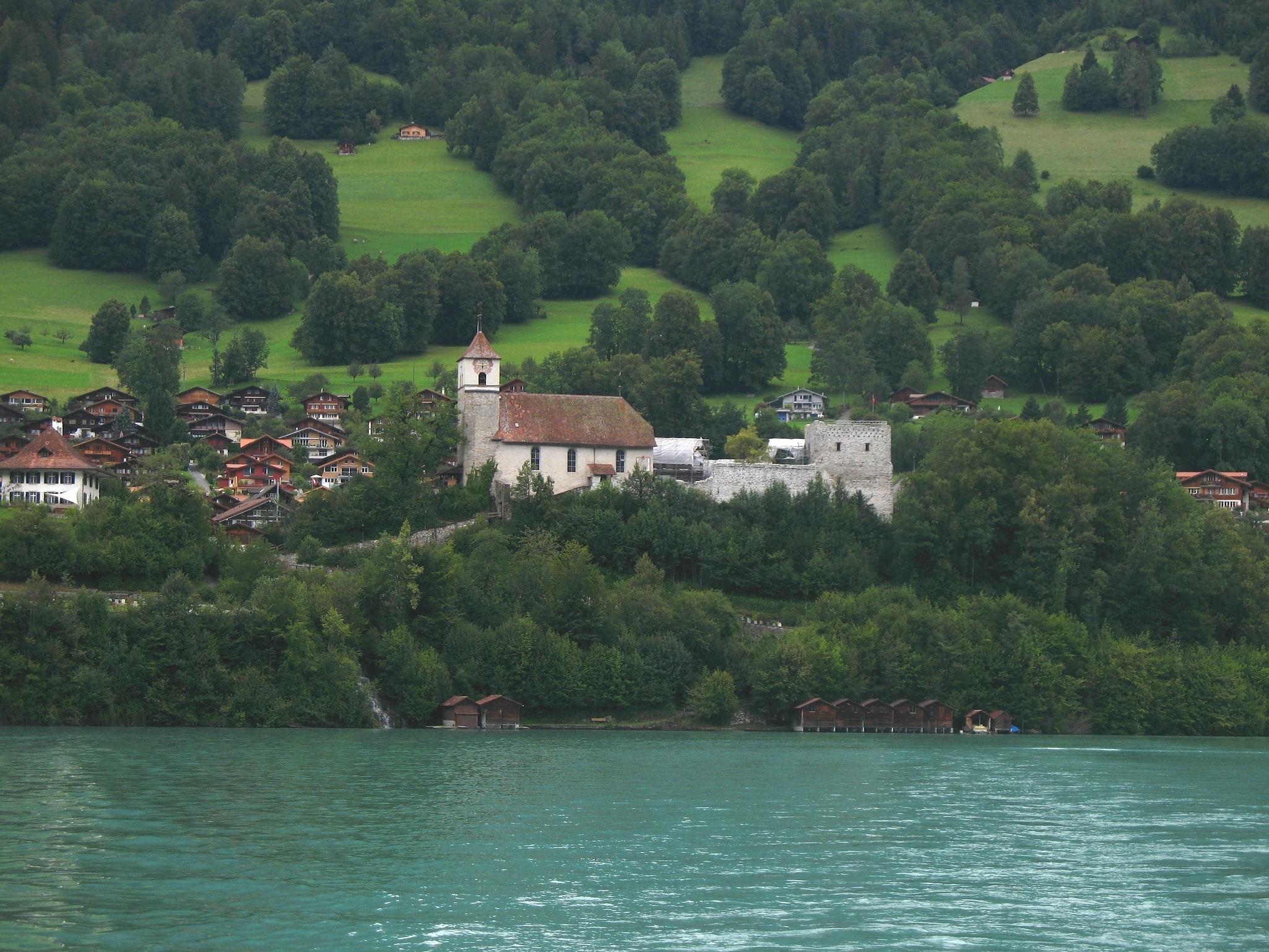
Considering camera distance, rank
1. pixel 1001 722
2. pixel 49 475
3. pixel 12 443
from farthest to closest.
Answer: pixel 12 443
pixel 49 475
pixel 1001 722

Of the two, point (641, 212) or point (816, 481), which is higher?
point (641, 212)

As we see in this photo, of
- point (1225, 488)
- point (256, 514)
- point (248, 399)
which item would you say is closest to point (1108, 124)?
point (1225, 488)

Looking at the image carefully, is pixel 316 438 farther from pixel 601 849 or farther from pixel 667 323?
pixel 601 849

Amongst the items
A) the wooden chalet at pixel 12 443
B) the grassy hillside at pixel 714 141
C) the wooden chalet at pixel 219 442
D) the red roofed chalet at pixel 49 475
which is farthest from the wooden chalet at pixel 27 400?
the grassy hillside at pixel 714 141

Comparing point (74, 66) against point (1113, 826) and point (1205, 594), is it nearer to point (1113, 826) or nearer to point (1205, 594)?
point (1205, 594)

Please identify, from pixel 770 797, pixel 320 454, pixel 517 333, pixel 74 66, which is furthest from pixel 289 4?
pixel 770 797

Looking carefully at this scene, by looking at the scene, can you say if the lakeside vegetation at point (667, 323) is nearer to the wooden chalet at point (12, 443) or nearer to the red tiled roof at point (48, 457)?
the red tiled roof at point (48, 457)
